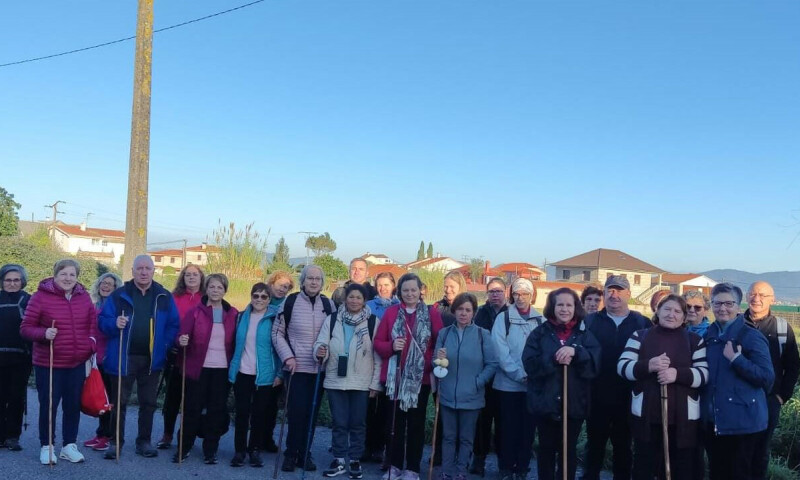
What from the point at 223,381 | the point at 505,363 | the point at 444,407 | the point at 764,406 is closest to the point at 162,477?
the point at 223,381

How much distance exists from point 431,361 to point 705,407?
7.35ft

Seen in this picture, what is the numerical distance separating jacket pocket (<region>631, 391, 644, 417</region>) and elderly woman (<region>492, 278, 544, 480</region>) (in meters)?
0.97

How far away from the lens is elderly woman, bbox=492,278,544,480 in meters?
5.83

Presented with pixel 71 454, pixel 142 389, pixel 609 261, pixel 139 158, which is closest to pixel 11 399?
pixel 71 454

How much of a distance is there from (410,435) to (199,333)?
219 centimetres

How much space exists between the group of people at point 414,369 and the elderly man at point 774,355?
2 centimetres

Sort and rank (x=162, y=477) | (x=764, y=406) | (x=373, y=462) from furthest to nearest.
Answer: (x=373, y=462) → (x=162, y=477) → (x=764, y=406)

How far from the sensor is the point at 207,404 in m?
6.16

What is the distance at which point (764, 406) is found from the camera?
493cm

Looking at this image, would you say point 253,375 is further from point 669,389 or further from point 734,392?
point 734,392

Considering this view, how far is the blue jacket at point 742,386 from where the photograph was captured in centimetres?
482

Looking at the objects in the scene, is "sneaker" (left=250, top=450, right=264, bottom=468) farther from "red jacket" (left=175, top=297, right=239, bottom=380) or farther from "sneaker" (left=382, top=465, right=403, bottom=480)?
"sneaker" (left=382, top=465, right=403, bottom=480)

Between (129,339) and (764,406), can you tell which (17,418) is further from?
(764,406)

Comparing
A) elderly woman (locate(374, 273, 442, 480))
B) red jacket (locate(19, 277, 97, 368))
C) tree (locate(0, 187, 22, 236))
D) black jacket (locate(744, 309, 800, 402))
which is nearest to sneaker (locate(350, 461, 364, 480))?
elderly woman (locate(374, 273, 442, 480))
